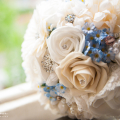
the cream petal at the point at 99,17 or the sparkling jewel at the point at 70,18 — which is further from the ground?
the sparkling jewel at the point at 70,18

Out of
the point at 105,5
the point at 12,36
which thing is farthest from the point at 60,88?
the point at 12,36

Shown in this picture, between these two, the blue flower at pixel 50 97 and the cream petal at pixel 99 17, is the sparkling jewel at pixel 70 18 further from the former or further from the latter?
the blue flower at pixel 50 97

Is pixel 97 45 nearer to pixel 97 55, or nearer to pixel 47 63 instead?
pixel 97 55

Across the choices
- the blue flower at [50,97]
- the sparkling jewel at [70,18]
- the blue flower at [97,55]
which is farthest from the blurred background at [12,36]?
the blue flower at [97,55]

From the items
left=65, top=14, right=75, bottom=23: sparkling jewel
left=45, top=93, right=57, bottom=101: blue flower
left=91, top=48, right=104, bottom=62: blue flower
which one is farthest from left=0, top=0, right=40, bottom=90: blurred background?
left=91, top=48, right=104, bottom=62: blue flower

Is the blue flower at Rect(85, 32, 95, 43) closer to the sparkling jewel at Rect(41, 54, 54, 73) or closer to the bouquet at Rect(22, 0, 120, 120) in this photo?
the bouquet at Rect(22, 0, 120, 120)

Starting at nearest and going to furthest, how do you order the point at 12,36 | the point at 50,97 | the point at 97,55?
1. the point at 97,55
2. the point at 50,97
3. the point at 12,36

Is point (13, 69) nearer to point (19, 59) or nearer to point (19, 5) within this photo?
point (19, 59)
